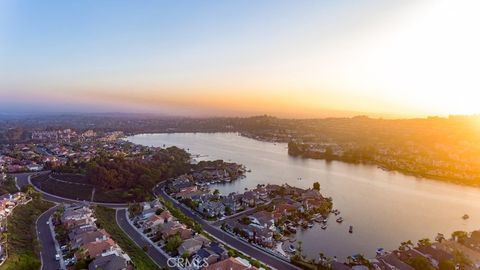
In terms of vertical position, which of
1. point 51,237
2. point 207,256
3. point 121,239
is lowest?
point 51,237

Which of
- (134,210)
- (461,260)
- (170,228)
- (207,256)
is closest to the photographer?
(207,256)

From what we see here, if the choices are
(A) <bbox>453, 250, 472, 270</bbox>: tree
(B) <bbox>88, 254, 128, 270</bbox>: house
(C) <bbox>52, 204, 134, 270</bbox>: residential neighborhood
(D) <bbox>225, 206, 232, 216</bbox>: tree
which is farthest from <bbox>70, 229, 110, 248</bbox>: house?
(A) <bbox>453, 250, 472, 270</bbox>: tree

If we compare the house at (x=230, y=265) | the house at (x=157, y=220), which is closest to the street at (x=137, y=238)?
the house at (x=157, y=220)

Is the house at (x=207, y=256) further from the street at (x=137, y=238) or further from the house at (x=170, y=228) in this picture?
the house at (x=170, y=228)

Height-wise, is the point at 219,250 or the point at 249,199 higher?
the point at 219,250

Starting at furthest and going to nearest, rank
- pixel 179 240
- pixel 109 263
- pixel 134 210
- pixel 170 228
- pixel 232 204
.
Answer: pixel 232 204 → pixel 134 210 → pixel 170 228 → pixel 179 240 → pixel 109 263

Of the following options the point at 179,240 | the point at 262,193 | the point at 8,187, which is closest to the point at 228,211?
the point at 262,193

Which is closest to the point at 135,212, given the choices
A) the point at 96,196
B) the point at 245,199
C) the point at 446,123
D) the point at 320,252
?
the point at 96,196

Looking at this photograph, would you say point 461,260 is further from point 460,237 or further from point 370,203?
point 370,203
